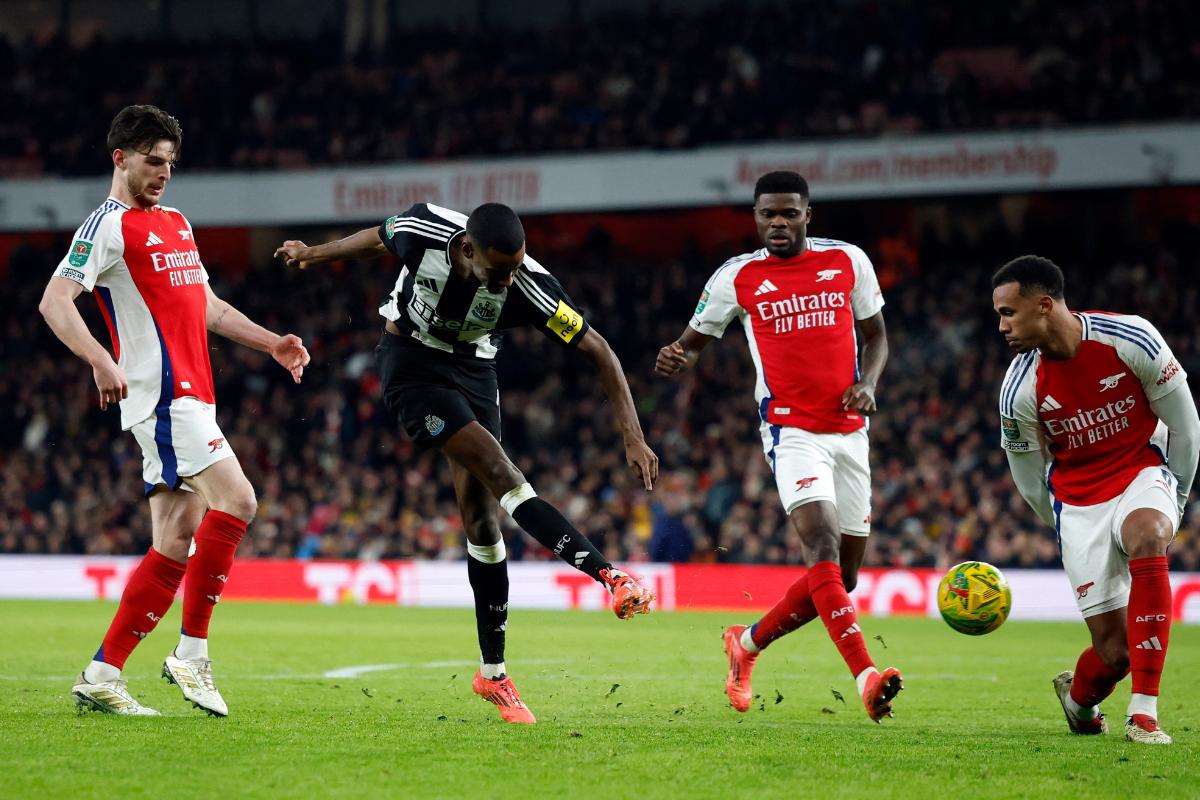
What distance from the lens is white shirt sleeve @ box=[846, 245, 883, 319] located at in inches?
306

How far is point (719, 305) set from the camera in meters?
7.85

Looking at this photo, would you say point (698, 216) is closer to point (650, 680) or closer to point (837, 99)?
point (837, 99)

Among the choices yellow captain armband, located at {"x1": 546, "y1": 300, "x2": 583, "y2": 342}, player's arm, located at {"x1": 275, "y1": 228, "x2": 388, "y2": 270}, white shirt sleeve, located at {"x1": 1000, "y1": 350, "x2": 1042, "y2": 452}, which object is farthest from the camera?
player's arm, located at {"x1": 275, "y1": 228, "x2": 388, "y2": 270}

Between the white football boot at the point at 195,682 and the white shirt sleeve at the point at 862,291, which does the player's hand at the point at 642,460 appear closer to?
the white shirt sleeve at the point at 862,291

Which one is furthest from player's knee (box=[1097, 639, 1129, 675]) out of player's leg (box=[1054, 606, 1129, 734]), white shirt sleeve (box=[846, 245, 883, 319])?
white shirt sleeve (box=[846, 245, 883, 319])

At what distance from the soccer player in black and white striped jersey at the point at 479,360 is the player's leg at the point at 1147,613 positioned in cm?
209

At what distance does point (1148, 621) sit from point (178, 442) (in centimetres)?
427

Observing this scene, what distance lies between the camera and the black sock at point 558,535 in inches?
249

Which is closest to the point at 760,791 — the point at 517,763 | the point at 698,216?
the point at 517,763

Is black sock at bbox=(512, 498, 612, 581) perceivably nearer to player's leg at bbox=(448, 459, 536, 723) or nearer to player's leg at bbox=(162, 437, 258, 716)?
player's leg at bbox=(448, 459, 536, 723)

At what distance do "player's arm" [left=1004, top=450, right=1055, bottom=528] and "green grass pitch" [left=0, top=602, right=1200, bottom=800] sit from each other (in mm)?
1050

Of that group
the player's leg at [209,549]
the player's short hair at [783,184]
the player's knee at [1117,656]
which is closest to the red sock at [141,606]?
the player's leg at [209,549]

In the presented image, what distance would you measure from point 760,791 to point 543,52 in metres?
25.1

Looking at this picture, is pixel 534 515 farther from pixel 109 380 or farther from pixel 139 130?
pixel 139 130
